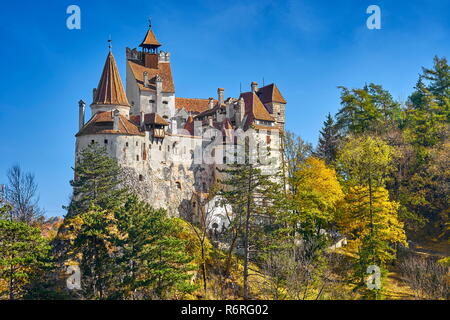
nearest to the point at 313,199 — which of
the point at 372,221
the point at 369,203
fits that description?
the point at 369,203

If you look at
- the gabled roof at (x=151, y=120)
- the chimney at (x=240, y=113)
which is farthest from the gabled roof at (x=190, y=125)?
the chimney at (x=240, y=113)

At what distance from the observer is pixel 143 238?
144 ft

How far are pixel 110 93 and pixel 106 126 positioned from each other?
526cm

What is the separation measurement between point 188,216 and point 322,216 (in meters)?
14.9

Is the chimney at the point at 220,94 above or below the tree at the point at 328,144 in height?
above

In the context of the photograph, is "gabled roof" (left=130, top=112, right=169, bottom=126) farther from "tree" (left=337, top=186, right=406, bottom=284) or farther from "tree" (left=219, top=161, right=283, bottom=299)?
"tree" (left=337, top=186, right=406, bottom=284)

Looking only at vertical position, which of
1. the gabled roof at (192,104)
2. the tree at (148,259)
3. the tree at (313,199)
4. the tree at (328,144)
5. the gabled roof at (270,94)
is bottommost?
the tree at (148,259)

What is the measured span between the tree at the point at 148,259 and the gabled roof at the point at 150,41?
31.7 meters

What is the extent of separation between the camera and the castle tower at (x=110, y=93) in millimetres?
61688

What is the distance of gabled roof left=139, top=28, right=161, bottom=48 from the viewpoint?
72688mm

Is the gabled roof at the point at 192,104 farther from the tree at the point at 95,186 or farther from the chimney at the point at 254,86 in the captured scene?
the tree at the point at 95,186

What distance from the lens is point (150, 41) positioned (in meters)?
73.1
